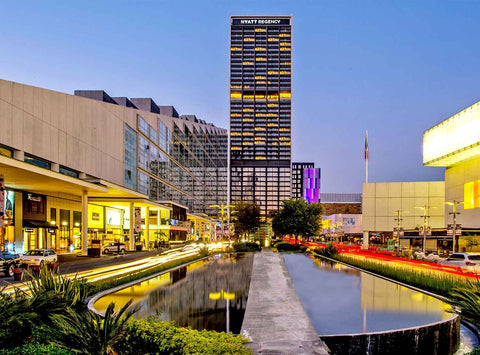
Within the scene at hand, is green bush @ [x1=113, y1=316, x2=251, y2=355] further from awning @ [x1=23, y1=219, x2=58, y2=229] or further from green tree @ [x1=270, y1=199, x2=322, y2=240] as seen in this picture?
green tree @ [x1=270, y1=199, x2=322, y2=240]

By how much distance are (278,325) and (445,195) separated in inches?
3015

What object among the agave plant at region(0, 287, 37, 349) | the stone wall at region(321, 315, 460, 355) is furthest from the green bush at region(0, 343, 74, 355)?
the stone wall at region(321, 315, 460, 355)

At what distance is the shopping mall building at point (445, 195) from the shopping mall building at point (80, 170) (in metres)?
41.6

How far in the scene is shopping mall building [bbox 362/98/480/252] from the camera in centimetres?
6494

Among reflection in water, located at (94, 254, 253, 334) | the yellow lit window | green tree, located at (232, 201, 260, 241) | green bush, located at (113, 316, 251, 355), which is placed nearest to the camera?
green bush, located at (113, 316, 251, 355)

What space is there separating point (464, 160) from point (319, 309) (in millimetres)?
66104

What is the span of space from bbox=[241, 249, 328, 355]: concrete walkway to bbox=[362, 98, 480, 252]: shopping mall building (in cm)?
3480

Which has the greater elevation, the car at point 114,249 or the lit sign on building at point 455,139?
the lit sign on building at point 455,139

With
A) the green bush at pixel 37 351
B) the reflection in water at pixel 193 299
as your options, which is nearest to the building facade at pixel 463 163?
the reflection in water at pixel 193 299

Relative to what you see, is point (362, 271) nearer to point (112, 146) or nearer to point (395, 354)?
point (395, 354)

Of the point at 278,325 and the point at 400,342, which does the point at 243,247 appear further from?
the point at 400,342

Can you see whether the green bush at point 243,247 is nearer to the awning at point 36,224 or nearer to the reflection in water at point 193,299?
the awning at point 36,224

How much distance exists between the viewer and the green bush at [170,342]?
281 inches

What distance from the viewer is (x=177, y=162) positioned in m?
105
